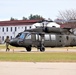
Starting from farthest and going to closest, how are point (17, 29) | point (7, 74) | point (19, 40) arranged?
point (17, 29) < point (19, 40) < point (7, 74)

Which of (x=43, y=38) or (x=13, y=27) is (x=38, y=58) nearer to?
(x=43, y=38)

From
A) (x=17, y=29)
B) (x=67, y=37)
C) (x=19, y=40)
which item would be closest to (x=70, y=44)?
(x=67, y=37)

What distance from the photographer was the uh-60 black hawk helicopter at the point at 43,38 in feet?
109

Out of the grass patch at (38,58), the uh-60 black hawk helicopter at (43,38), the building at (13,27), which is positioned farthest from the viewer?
the building at (13,27)

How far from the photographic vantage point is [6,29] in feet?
396

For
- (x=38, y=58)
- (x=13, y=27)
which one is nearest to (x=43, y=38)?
(x=38, y=58)

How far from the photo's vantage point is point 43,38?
112ft

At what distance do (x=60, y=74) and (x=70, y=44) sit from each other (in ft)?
77.7

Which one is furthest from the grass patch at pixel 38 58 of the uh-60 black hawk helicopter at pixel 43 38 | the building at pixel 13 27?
the building at pixel 13 27

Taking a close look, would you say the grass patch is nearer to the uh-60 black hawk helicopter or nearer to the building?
the uh-60 black hawk helicopter

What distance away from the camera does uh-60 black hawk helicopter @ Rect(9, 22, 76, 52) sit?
33281 millimetres

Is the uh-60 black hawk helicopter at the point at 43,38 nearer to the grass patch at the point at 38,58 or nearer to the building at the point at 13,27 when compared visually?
the grass patch at the point at 38,58

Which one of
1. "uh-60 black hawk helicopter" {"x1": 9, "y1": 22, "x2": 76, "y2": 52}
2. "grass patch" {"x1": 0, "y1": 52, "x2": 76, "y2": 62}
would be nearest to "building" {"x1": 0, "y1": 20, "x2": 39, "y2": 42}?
"uh-60 black hawk helicopter" {"x1": 9, "y1": 22, "x2": 76, "y2": 52}

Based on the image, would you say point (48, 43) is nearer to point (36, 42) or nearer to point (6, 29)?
point (36, 42)
